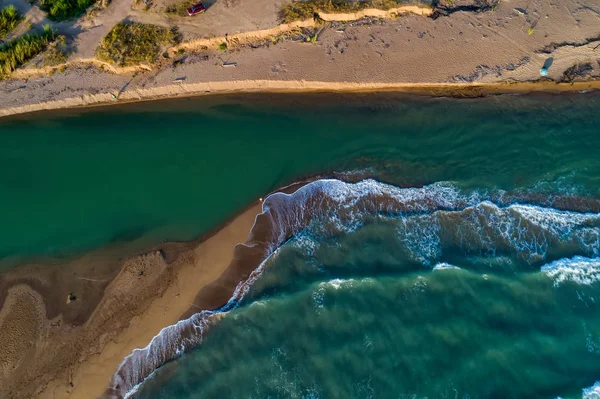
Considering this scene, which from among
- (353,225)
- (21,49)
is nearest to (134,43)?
(21,49)

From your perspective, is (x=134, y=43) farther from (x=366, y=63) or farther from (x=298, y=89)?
(x=366, y=63)

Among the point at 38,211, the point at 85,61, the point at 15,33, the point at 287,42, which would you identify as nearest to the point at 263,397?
the point at 38,211

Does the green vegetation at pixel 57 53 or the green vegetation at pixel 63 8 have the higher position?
the green vegetation at pixel 63 8

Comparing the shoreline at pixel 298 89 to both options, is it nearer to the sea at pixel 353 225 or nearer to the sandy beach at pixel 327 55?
the sandy beach at pixel 327 55

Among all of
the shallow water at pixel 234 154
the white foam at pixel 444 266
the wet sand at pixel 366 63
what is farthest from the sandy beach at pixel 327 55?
the white foam at pixel 444 266

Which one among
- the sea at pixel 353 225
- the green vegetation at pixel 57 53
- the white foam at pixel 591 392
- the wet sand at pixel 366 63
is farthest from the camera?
the green vegetation at pixel 57 53

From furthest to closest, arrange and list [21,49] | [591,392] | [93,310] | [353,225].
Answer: [21,49] → [353,225] → [93,310] → [591,392]

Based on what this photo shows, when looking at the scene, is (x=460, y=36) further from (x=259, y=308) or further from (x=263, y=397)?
(x=263, y=397)
